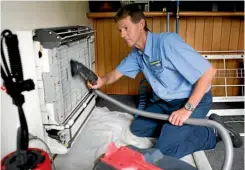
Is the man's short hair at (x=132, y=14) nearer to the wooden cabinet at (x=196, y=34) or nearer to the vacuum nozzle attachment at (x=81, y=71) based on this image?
the vacuum nozzle attachment at (x=81, y=71)

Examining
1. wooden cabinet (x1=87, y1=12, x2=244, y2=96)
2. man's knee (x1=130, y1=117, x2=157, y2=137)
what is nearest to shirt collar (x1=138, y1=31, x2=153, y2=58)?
man's knee (x1=130, y1=117, x2=157, y2=137)

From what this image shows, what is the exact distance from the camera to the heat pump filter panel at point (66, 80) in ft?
3.72

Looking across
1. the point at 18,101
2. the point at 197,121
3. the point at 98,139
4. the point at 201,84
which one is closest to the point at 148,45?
the point at 201,84

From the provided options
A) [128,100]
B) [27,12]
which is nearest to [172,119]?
[27,12]

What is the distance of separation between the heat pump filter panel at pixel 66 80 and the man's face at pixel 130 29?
284 mm

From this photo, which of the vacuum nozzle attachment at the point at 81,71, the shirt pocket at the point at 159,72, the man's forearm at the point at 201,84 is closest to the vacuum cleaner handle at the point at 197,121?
the vacuum nozzle attachment at the point at 81,71

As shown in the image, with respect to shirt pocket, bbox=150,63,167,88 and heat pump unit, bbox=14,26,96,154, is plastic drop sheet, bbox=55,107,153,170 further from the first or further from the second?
shirt pocket, bbox=150,63,167,88

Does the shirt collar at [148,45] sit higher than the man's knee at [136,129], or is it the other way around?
the shirt collar at [148,45]

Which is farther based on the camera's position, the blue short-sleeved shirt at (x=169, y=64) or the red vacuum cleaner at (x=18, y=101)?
the blue short-sleeved shirt at (x=169, y=64)

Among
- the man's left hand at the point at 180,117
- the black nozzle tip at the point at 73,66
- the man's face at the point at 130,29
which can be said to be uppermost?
the man's face at the point at 130,29

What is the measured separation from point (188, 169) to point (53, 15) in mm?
1197

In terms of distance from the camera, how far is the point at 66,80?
1.27 metres

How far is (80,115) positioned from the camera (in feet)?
4.75

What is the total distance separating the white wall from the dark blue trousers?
0.73 meters
